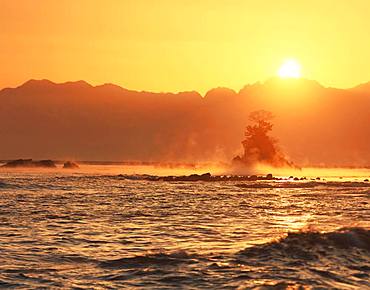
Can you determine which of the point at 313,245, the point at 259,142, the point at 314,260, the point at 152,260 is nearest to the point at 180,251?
the point at 152,260

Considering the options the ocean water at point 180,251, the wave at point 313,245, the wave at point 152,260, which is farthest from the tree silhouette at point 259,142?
the wave at point 152,260

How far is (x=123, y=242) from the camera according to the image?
26.5 m

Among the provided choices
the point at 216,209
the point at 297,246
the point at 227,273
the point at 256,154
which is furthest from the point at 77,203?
the point at 256,154

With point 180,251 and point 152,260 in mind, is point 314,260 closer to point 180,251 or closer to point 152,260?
point 180,251

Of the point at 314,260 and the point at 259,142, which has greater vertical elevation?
the point at 259,142

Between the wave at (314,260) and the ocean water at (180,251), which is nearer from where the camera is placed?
the wave at (314,260)

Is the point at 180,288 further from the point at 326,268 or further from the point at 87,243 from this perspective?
the point at 87,243

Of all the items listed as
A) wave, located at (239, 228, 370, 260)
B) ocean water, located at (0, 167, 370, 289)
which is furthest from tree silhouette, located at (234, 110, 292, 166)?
wave, located at (239, 228, 370, 260)

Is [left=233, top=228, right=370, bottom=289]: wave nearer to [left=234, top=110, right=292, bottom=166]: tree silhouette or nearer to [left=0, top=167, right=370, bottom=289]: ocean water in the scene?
[left=0, top=167, right=370, bottom=289]: ocean water

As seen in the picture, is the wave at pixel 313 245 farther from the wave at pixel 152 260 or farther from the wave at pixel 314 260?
the wave at pixel 152 260

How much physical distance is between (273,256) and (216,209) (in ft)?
74.7

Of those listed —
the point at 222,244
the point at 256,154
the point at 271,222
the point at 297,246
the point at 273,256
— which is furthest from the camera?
the point at 256,154

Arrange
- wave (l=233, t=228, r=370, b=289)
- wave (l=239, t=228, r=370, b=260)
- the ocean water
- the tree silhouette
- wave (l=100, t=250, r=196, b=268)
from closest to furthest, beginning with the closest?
wave (l=233, t=228, r=370, b=289)
the ocean water
wave (l=100, t=250, r=196, b=268)
wave (l=239, t=228, r=370, b=260)
the tree silhouette

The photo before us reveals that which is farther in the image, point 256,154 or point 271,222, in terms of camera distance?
point 256,154
